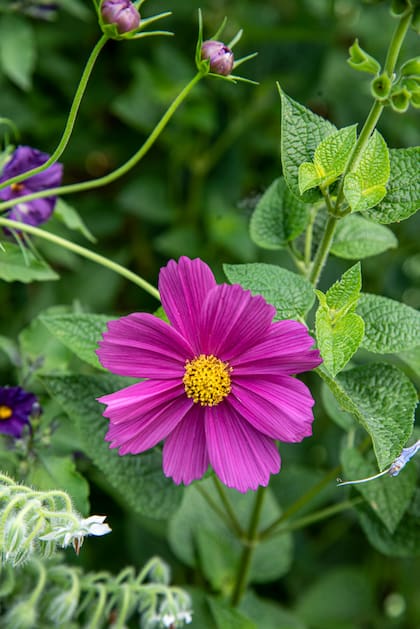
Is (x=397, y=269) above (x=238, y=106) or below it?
below

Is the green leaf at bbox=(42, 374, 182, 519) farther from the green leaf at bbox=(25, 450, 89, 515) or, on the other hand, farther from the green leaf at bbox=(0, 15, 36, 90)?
the green leaf at bbox=(0, 15, 36, 90)

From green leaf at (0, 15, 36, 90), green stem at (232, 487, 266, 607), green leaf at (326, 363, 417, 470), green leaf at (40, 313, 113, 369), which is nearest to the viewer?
green leaf at (326, 363, 417, 470)

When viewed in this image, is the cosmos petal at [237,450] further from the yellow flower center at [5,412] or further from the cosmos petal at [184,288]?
the yellow flower center at [5,412]

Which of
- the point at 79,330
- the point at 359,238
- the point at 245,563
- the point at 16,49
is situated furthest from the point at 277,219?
the point at 16,49

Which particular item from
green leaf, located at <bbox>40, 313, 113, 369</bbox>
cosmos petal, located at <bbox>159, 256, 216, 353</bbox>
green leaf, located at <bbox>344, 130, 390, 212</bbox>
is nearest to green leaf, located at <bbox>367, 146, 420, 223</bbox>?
green leaf, located at <bbox>344, 130, 390, 212</bbox>

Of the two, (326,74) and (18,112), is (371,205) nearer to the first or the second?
(18,112)

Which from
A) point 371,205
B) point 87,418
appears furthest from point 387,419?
point 87,418

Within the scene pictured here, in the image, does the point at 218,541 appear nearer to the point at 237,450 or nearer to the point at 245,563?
the point at 245,563
